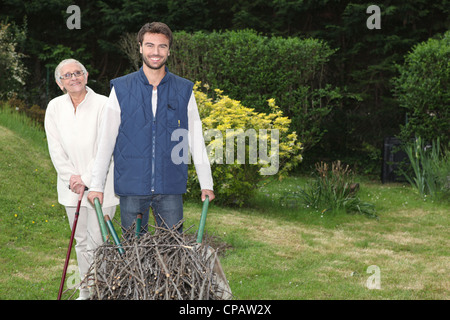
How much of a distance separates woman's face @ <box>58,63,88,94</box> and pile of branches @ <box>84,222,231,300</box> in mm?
1585

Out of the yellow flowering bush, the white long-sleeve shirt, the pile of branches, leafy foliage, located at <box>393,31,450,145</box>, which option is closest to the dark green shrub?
leafy foliage, located at <box>393,31,450,145</box>

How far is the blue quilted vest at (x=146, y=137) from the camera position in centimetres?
323

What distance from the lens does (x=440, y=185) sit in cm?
937

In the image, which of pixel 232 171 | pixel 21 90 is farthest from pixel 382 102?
pixel 21 90

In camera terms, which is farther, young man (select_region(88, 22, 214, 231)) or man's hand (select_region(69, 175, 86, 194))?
man's hand (select_region(69, 175, 86, 194))

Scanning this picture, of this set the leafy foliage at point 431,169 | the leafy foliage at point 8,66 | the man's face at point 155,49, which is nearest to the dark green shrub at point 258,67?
the leafy foliage at point 431,169

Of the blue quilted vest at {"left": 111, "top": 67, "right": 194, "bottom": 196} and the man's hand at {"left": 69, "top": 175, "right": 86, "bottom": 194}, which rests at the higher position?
the blue quilted vest at {"left": 111, "top": 67, "right": 194, "bottom": 196}

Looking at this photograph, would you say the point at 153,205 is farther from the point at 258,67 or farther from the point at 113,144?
the point at 258,67

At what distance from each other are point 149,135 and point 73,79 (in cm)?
87

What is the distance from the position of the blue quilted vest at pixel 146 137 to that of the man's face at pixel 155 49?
116 mm

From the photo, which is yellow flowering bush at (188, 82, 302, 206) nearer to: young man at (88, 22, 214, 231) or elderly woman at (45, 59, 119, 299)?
elderly woman at (45, 59, 119, 299)

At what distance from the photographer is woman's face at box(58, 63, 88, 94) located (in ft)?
12.2
